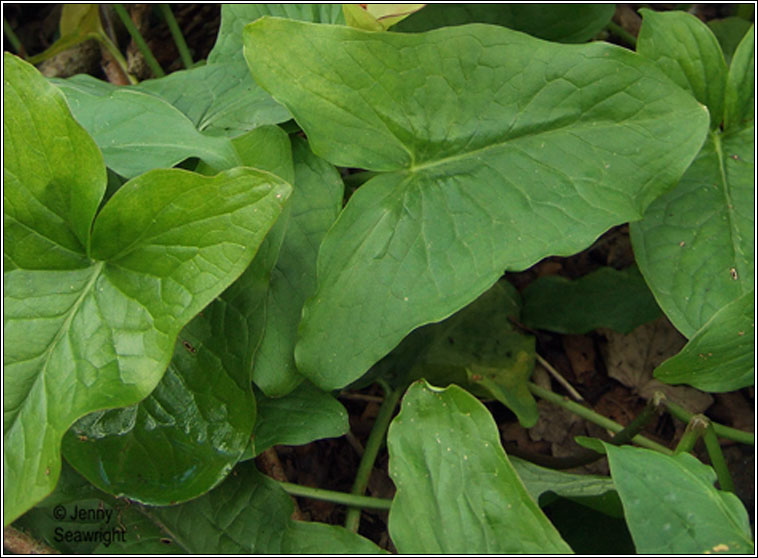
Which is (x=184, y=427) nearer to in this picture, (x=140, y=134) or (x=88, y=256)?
(x=88, y=256)

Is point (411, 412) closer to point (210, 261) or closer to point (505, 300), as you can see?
point (210, 261)

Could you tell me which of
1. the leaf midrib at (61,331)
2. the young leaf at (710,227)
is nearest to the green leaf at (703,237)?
the young leaf at (710,227)

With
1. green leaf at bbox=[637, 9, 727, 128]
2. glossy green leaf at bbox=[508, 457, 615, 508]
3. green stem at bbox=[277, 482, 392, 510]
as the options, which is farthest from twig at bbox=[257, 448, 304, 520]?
green leaf at bbox=[637, 9, 727, 128]

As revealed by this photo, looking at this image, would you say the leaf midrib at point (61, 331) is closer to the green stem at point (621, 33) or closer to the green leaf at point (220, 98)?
the green leaf at point (220, 98)

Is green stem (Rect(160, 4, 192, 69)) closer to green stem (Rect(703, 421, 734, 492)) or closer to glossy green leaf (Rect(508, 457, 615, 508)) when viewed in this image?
glossy green leaf (Rect(508, 457, 615, 508))

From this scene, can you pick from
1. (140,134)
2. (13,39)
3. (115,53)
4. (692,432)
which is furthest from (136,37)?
(692,432)

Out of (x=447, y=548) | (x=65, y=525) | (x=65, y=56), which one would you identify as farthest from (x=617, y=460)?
(x=65, y=56)
